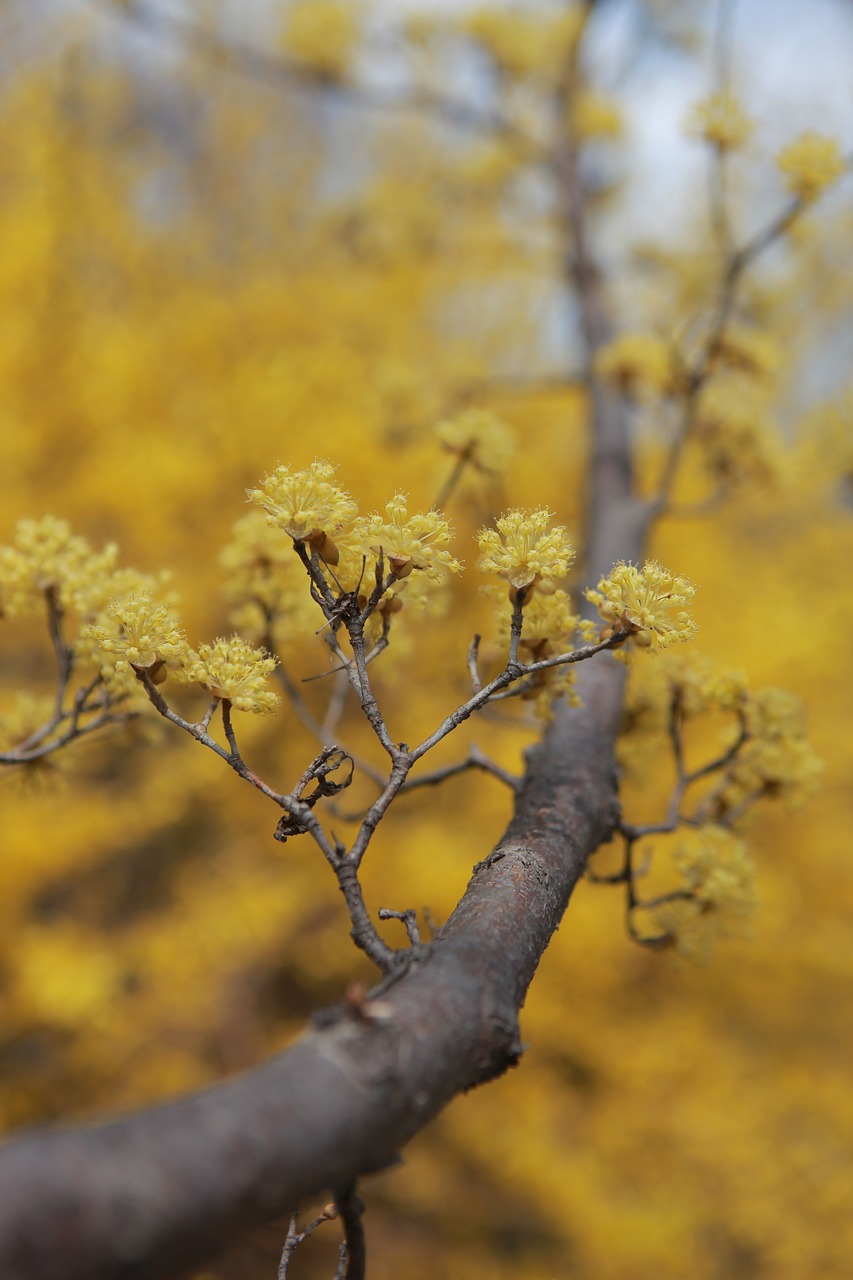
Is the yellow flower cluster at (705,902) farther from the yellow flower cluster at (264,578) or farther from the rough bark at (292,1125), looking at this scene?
the yellow flower cluster at (264,578)

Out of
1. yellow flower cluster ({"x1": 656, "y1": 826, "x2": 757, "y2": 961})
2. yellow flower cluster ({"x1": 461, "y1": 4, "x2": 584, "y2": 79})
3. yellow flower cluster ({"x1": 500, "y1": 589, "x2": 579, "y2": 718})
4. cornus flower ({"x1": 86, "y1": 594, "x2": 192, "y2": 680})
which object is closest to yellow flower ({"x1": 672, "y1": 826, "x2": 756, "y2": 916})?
yellow flower cluster ({"x1": 656, "y1": 826, "x2": 757, "y2": 961})

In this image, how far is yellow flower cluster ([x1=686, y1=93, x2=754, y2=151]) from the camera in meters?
1.95

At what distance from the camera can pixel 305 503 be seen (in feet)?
2.84

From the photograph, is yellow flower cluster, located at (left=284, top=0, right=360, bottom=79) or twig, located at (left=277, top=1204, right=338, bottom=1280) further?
yellow flower cluster, located at (left=284, top=0, right=360, bottom=79)

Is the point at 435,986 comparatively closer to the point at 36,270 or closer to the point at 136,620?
the point at 136,620

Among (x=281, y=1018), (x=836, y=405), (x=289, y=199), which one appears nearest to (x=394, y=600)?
(x=836, y=405)

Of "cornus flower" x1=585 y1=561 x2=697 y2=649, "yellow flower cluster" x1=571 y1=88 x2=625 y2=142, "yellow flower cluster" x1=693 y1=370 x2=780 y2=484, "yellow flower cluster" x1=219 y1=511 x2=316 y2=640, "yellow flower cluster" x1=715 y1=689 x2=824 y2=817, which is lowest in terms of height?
"cornus flower" x1=585 y1=561 x2=697 y2=649

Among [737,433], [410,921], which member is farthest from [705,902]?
[737,433]

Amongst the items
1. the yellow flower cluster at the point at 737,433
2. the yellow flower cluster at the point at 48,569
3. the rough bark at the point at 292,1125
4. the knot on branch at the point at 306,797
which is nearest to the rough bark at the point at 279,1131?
the rough bark at the point at 292,1125

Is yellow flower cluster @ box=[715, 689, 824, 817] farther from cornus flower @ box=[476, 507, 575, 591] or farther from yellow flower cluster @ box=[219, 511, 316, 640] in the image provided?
yellow flower cluster @ box=[219, 511, 316, 640]

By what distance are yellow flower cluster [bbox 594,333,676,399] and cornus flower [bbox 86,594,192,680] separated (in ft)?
4.89

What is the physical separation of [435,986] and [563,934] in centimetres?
284

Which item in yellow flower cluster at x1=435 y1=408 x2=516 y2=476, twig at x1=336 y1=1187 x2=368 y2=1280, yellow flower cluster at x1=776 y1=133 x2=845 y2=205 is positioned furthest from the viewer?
yellow flower cluster at x1=776 y1=133 x2=845 y2=205

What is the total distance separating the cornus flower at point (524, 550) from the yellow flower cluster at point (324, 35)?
340cm
